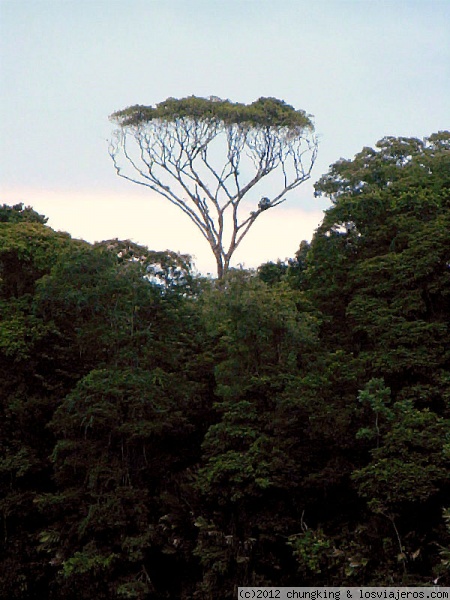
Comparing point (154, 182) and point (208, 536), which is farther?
point (154, 182)

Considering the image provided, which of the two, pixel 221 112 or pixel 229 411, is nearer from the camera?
pixel 229 411

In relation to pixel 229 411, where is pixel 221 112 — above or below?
above

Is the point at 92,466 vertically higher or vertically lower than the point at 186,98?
lower

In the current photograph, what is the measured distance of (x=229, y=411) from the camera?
60.4 ft

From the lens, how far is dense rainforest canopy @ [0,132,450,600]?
663 inches

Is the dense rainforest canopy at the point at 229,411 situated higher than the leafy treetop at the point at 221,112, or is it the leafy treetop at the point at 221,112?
the leafy treetop at the point at 221,112

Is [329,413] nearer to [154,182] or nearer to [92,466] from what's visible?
[92,466]

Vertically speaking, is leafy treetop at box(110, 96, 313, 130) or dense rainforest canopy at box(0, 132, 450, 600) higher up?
leafy treetop at box(110, 96, 313, 130)

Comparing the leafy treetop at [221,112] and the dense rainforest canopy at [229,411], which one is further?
the leafy treetop at [221,112]

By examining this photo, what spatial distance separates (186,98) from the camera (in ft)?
97.1

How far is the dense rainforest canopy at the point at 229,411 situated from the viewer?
55.3 feet

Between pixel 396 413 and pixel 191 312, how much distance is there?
5345 millimetres

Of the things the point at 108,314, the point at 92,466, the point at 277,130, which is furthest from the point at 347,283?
the point at 277,130

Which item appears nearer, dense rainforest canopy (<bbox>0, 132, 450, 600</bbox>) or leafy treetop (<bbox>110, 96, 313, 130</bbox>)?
dense rainforest canopy (<bbox>0, 132, 450, 600</bbox>)
